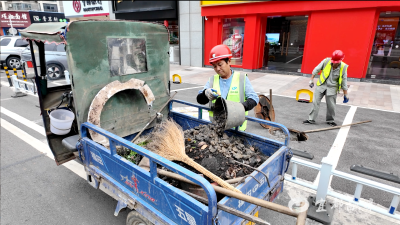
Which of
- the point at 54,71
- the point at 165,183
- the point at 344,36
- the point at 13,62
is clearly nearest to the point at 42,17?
the point at 13,62

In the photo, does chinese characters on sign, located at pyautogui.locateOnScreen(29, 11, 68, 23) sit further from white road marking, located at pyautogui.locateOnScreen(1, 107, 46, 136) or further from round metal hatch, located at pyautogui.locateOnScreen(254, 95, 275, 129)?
round metal hatch, located at pyautogui.locateOnScreen(254, 95, 275, 129)

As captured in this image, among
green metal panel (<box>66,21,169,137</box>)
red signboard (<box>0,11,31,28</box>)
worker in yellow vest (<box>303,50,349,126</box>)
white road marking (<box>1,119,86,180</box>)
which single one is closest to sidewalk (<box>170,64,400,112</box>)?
worker in yellow vest (<box>303,50,349,126</box>)

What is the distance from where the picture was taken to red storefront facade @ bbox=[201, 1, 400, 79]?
10922mm

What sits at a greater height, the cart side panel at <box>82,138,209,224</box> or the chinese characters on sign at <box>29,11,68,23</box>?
the chinese characters on sign at <box>29,11,68,23</box>

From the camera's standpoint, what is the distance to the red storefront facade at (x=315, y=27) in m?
10.9

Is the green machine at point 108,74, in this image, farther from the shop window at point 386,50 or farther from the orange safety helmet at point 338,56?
the shop window at point 386,50

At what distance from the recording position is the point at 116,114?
3.69 metres

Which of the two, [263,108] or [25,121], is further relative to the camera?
[25,121]

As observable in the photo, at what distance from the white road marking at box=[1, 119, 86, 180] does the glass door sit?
1295 cm

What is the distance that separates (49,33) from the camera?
279cm

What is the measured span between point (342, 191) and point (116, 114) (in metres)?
3.73

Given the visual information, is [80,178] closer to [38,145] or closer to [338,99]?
[38,145]

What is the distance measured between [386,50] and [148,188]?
48.2 feet

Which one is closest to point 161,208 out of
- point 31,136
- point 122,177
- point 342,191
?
point 122,177
